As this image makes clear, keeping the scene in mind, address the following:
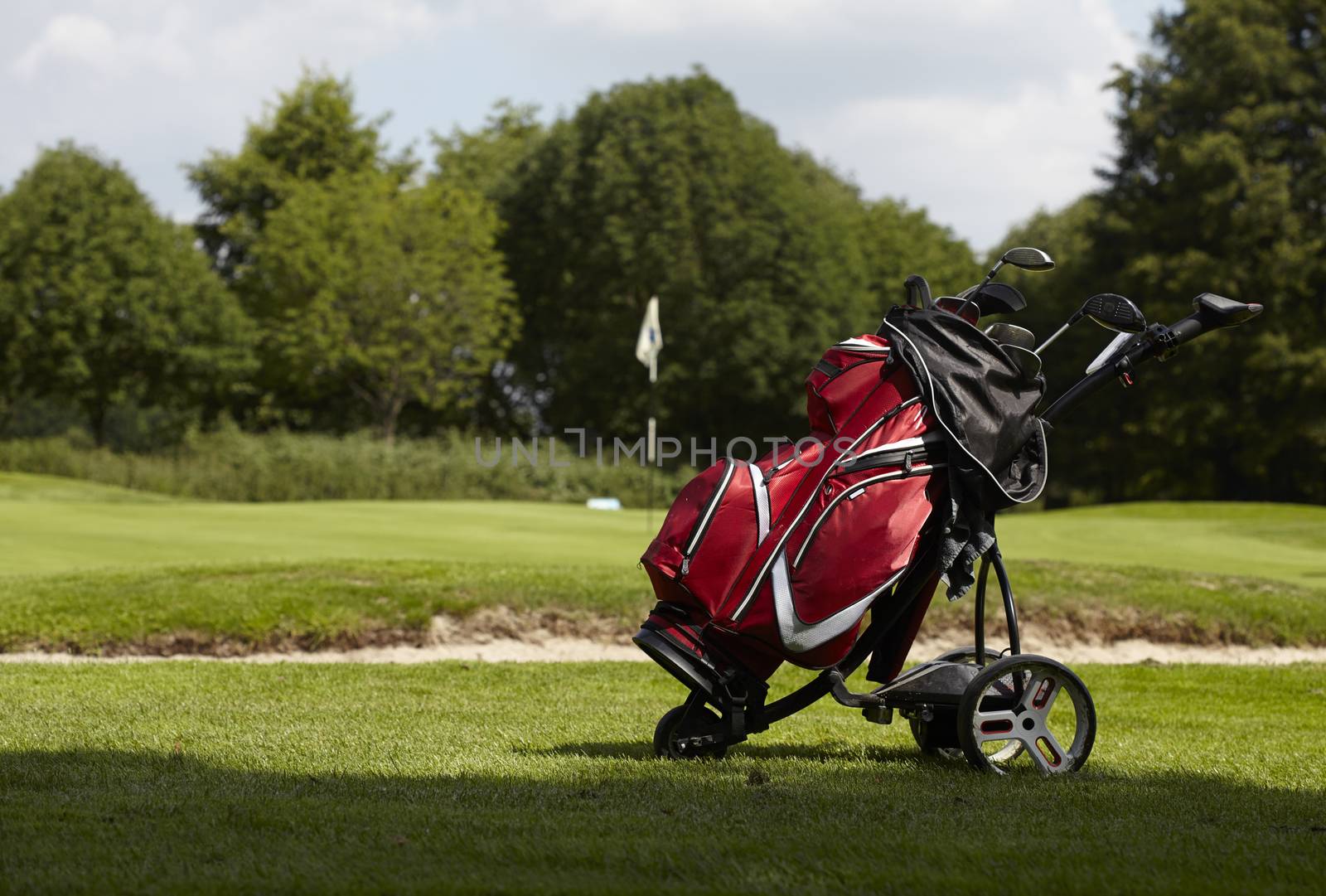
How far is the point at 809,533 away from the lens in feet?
17.1

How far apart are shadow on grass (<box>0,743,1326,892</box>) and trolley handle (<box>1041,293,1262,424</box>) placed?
1.49 m

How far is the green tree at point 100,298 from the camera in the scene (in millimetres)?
44312

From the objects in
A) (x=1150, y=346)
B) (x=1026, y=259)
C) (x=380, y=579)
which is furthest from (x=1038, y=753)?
(x=380, y=579)

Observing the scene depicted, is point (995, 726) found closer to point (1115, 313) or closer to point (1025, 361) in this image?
point (1025, 361)

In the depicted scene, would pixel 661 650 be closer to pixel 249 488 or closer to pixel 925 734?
pixel 925 734

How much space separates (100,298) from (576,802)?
4387cm

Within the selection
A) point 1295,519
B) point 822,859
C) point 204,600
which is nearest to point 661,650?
point 822,859

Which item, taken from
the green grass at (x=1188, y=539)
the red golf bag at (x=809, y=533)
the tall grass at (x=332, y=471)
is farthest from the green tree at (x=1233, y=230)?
the red golf bag at (x=809, y=533)

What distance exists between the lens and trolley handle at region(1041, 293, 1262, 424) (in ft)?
18.1

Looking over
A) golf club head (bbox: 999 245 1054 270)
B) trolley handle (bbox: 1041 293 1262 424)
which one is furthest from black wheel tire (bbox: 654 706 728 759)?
golf club head (bbox: 999 245 1054 270)

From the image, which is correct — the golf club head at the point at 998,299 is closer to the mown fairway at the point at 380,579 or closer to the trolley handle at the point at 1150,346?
the trolley handle at the point at 1150,346

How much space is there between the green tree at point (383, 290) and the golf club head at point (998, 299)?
39351 millimetres

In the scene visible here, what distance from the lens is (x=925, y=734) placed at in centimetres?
581

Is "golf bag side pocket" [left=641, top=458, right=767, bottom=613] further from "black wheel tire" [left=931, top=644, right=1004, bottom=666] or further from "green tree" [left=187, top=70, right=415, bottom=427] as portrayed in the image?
"green tree" [left=187, top=70, right=415, bottom=427]
